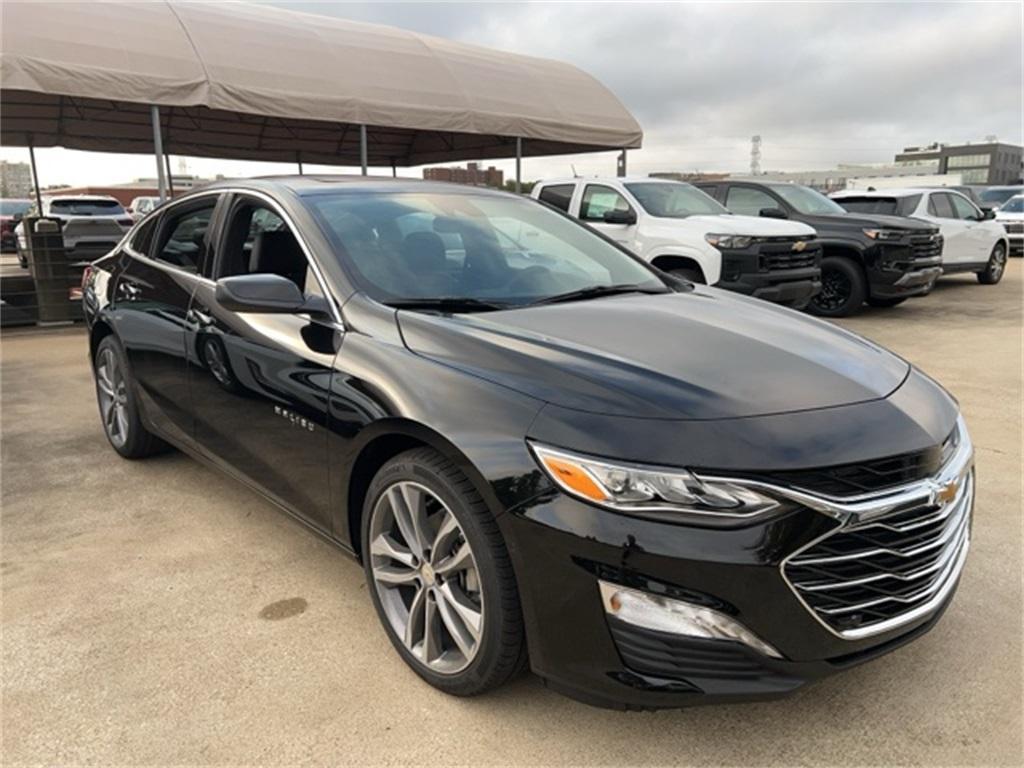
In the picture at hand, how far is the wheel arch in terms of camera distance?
2104mm

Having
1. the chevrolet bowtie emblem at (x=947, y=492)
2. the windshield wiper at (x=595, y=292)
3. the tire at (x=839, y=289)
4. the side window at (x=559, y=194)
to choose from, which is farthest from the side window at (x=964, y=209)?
the chevrolet bowtie emblem at (x=947, y=492)

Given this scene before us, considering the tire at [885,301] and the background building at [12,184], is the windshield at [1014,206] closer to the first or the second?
the tire at [885,301]

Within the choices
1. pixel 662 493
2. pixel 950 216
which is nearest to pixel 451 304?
pixel 662 493

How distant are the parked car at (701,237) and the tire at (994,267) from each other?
618 centimetres

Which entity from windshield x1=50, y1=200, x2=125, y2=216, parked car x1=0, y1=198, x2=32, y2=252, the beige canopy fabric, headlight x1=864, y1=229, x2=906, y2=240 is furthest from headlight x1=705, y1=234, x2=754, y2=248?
parked car x1=0, y1=198, x2=32, y2=252

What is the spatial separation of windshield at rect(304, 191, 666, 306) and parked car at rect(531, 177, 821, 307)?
4.41 meters

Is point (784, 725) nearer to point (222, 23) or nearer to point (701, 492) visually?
point (701, 492)

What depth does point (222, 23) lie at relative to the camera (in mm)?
10047

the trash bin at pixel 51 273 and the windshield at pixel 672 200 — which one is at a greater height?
the windshield at pixel 672 200

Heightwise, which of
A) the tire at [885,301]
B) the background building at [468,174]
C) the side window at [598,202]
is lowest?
the tire at [885,301]

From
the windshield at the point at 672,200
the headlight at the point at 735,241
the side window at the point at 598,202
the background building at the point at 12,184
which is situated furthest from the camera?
the background building at the point at 12,184

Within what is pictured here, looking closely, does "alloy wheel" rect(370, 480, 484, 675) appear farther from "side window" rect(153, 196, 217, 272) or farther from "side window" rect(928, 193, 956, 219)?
"side window" rect(928, 193, 956, 219)

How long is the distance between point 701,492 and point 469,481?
65 centimetres

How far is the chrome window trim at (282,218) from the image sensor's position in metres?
2.72
